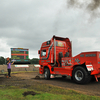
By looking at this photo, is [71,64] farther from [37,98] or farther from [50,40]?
[37,98]

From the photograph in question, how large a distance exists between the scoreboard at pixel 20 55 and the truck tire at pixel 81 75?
2177cm

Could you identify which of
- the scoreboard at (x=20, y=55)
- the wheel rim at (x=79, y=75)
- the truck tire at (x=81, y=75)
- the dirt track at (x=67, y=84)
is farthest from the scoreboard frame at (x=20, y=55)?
the wheel rim at (x=79, y=75)

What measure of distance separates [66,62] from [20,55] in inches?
820

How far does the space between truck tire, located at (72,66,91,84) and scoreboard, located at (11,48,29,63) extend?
21.8 meters

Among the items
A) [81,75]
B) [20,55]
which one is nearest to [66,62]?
[81,75]

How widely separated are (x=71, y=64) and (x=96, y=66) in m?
1.82

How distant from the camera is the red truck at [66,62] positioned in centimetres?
841

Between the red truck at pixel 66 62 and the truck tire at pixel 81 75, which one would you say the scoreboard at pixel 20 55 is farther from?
the truck tire at pixel 81 75

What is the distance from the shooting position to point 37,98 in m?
5.00

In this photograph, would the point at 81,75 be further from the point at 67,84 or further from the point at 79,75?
the point at 67,84

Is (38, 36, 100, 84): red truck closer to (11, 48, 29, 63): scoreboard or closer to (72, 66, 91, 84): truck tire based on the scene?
(72, 66, 91, 84): truck tire

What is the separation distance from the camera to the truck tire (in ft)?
27.6

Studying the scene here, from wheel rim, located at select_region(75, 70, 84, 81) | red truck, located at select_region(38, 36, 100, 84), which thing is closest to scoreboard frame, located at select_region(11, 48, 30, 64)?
red truck, located at select_region(38, 36, 100, 84)

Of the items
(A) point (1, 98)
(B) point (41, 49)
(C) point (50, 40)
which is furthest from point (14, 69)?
(A) point (1, 98)
